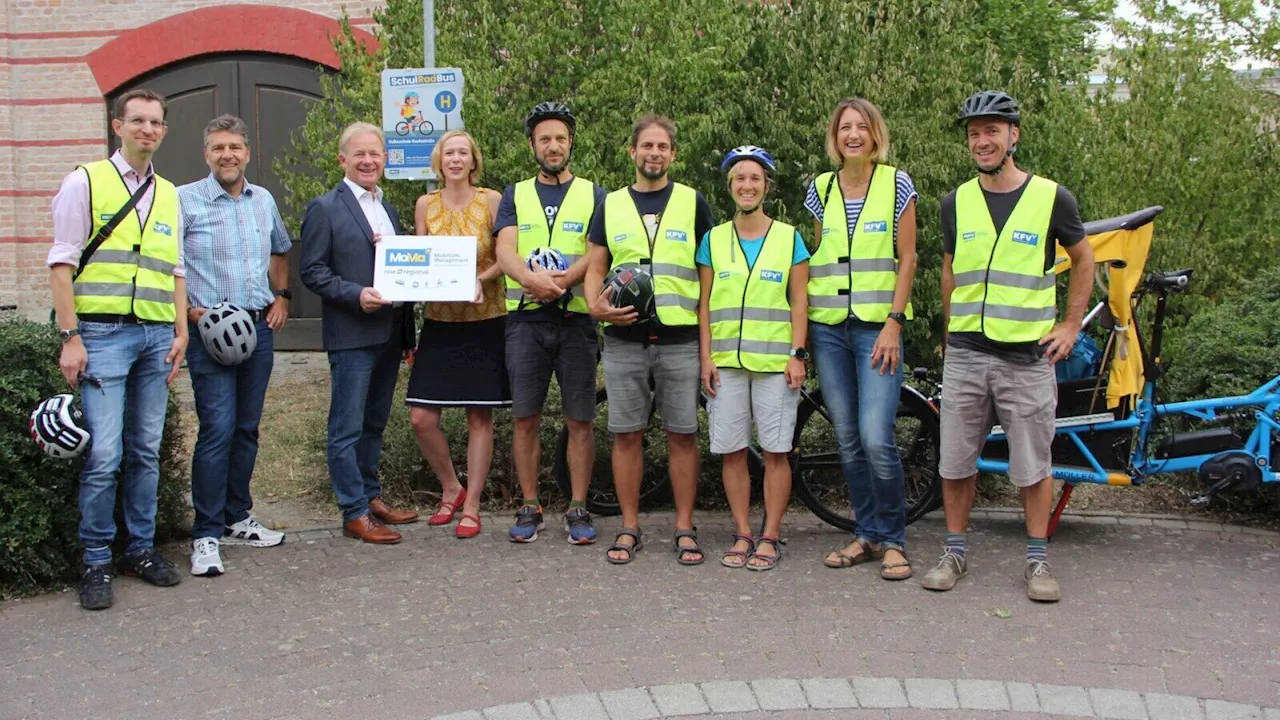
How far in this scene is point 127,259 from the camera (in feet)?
17.0

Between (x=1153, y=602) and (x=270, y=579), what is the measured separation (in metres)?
3.90

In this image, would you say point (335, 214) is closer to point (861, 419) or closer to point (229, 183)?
point (229, 183)

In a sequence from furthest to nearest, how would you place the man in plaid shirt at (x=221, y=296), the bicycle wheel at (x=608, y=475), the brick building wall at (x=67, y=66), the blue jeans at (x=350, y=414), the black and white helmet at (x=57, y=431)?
the brick building wall at (x=67, y=66), the bicycle wheel at (x=608, y=475), the blue jeans at (x=350, y=414), the man in plaid shirt at (x=221, y=296), the black and white helmet at (x=57, y=431)

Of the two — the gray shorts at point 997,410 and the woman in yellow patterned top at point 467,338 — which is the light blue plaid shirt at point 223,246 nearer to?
the woman in yellow patterned top at point 467,338

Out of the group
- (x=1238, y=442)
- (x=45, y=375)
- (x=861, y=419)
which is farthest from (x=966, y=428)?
(x=45, y=375)

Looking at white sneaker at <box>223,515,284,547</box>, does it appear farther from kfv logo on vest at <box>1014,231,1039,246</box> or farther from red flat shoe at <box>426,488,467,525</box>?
kfv logo on vest at <box>1014,231,1039,246</box>

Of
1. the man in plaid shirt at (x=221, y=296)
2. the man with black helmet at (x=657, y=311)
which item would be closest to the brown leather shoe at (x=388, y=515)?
the man in plaid shirt at (x=221, y=296)

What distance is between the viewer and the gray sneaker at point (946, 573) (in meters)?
5.21

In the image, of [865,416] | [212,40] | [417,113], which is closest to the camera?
[865,416]

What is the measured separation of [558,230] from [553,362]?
67 centimetres

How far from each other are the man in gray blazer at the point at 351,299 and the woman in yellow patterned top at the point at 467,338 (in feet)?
0.83

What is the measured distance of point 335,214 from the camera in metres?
5.99

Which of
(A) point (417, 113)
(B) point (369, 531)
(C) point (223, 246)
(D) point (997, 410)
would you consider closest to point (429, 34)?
(A) point (417, 113)

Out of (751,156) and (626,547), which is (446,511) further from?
(751,156)
